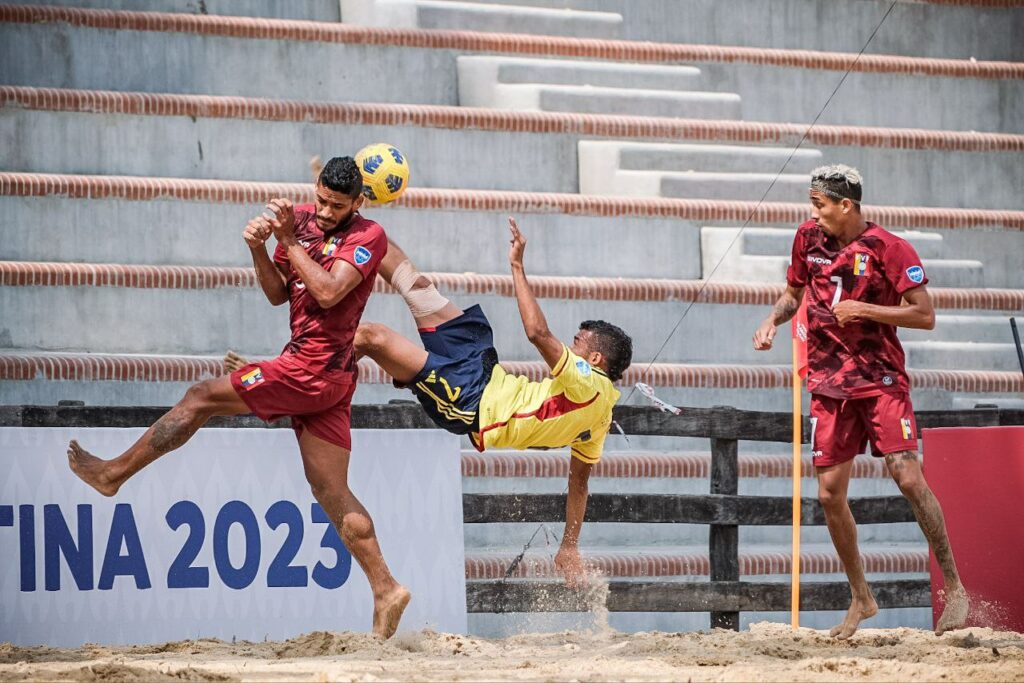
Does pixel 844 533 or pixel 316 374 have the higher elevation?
pixel 316 374

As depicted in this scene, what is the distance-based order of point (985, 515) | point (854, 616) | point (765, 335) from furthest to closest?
1. point (985, 515)
2. point (765, 335)
3. point (854, 616)

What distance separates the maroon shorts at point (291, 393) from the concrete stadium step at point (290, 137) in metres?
3.89

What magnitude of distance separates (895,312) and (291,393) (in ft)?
8.29

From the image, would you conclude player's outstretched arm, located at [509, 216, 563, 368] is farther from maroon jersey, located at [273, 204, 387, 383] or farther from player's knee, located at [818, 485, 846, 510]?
player's knee, located at [818, 485, 846, 510]

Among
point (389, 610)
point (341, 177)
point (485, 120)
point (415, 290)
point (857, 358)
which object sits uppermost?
point (485, 120)

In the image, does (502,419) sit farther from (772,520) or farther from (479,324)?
(772,520)

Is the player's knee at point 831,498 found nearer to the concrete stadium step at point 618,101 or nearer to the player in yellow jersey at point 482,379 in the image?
the player in yellow jersey at point 482,379

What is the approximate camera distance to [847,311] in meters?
6.82

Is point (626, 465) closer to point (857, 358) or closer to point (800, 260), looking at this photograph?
point (800, 260)

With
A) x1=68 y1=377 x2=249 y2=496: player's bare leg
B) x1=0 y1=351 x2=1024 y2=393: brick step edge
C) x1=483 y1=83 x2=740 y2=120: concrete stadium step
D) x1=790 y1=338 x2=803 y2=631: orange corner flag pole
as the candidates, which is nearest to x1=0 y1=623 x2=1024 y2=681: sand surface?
x1=68 y1=377 x2=249 y2=496: player's bare leg

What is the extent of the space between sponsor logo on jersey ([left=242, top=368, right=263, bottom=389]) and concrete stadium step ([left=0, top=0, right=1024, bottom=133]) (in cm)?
449

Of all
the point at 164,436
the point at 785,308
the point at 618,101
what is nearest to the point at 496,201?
the point at 618,101

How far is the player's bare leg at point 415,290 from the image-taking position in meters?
6.77

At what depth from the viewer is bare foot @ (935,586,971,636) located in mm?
6711
